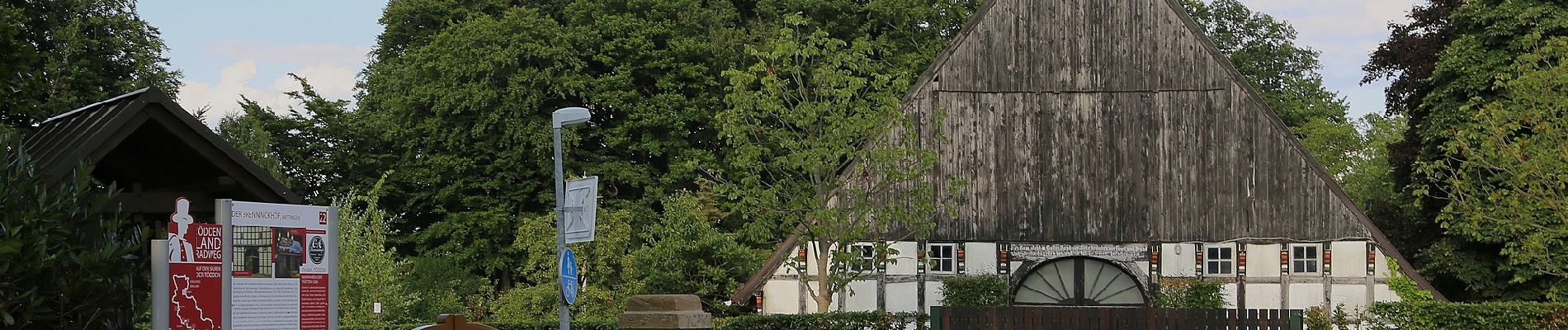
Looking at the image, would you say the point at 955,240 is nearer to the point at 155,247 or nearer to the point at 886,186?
the point at 886,186

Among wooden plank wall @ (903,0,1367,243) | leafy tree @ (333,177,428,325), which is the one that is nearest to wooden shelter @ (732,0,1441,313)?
wooden plank wall @ (903,0,1367,243)

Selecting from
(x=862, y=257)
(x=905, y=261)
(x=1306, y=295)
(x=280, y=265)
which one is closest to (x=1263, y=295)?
(x=1306, y=295)

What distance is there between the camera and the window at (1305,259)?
1154 inches

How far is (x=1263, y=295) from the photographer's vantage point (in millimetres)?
29359

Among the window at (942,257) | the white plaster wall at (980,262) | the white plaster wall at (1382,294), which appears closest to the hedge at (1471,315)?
the white plaster wall at (1382,294)

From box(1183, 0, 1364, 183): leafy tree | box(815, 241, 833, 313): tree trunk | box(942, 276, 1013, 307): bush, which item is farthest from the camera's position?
box(1183, 0, 1364, 183): leafy tree

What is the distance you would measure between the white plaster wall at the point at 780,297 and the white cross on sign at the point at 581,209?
12.2m

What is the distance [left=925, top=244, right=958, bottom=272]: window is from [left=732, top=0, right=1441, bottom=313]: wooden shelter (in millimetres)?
54

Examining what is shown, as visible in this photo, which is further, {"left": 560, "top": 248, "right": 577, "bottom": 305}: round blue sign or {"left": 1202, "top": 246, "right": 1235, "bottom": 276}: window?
{"left": 1202, "top": 246, "right": 1235, "bottom": 276}: window

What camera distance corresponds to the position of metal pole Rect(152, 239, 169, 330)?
32.3 ft

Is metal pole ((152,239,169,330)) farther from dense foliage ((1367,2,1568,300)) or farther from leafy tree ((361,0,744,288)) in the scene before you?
leafy tree ((361,0,744,288))

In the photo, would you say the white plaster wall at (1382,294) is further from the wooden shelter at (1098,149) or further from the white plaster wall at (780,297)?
the white plaster wall at (780,297)

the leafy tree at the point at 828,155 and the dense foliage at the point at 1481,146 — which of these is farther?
the leafy tree at the point at 828,155

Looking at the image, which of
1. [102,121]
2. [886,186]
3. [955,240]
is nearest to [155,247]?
[102,121]
